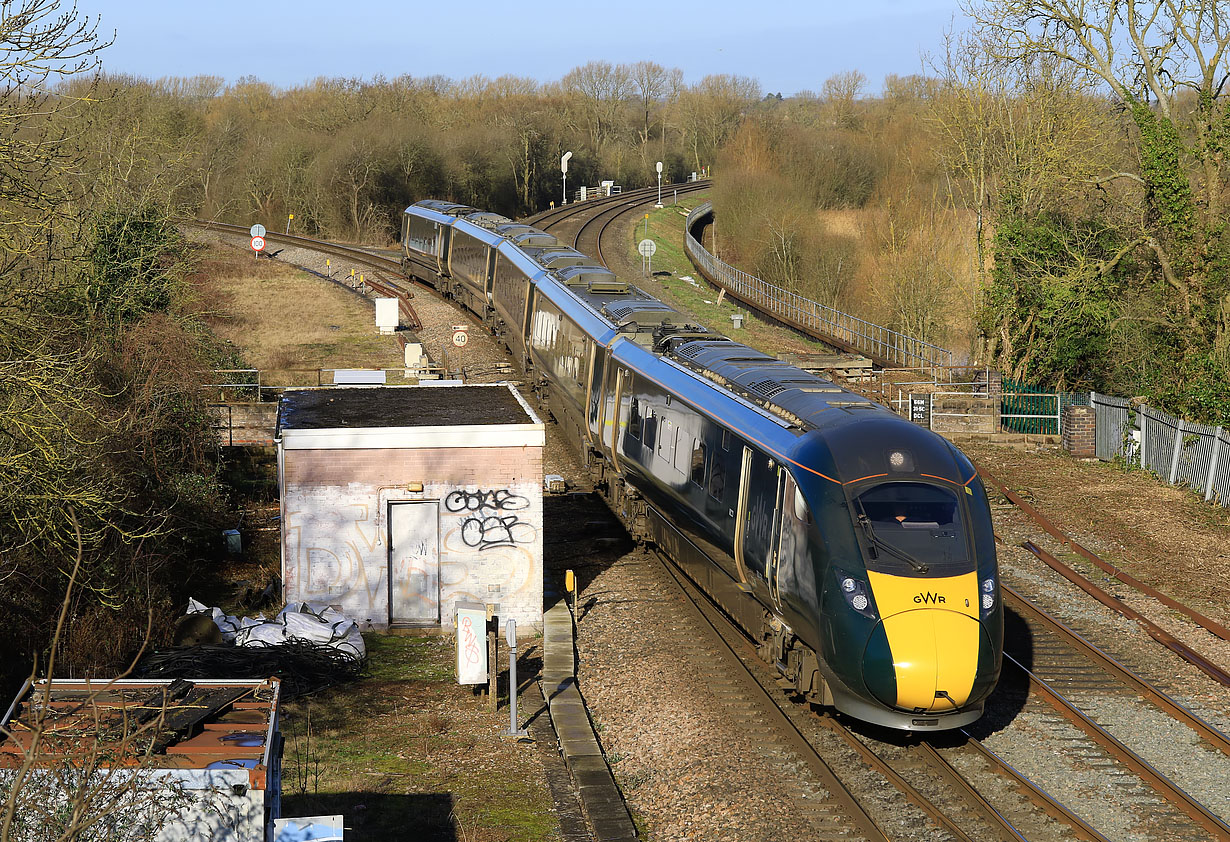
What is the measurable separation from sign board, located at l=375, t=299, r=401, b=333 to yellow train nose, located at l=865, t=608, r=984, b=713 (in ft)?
77.0

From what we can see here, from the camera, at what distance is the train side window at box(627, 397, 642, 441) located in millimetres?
16922

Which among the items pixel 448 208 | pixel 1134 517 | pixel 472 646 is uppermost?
pixel 448 208

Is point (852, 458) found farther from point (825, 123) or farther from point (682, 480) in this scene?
point (825, 123)

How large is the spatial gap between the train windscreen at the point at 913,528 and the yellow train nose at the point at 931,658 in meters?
0.45

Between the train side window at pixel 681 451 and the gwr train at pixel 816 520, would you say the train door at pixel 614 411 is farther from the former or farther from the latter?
the train side window at pixel 681 451

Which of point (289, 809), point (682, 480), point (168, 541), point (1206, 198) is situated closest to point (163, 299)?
point (168, 541)

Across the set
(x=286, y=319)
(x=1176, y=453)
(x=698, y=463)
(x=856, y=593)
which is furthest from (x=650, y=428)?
(x=286, y=319)

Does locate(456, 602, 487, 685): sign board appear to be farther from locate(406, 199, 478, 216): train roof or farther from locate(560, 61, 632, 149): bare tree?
locate(560, 61, 632, 149): bare tree

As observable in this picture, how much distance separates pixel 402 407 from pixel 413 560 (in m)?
2.77

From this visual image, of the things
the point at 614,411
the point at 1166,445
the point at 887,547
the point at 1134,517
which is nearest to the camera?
the point at 887,547

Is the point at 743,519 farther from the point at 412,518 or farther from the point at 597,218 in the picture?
the point at 597,218

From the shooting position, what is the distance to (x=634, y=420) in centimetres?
1717

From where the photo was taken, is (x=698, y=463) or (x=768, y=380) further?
(x=698, y=463)

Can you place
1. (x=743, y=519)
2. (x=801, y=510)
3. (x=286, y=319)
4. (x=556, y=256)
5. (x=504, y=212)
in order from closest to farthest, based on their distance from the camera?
(x=801, y=510) → (x=743, y=519) → (x=556, y=256) → (x=286, y=319) → (x=504, y=212)
